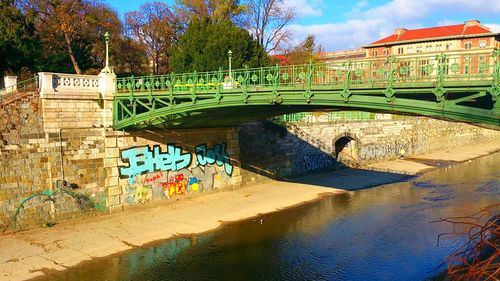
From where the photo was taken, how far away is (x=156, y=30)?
43312 millimetres

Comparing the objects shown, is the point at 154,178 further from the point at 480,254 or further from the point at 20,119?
the point at 480,254

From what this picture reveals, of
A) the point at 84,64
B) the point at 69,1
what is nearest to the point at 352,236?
the point at 84,64

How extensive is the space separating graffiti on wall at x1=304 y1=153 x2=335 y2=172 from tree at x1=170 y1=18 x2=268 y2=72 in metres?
10.1

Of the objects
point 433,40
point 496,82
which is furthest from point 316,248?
point 433,40

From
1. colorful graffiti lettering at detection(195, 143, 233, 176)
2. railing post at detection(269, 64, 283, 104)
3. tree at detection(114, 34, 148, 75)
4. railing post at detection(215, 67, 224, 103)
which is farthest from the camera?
tree at detection(114, 34, 148, 75)

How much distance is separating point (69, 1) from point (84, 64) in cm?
515

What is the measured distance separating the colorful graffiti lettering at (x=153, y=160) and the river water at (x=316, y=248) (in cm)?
559

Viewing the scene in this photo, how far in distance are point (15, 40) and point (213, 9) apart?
22.0m

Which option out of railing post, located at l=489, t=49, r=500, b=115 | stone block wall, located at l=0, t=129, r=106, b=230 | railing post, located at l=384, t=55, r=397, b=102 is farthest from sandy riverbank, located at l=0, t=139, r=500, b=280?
railing post, located at l=489, t=49, r=500, b=115

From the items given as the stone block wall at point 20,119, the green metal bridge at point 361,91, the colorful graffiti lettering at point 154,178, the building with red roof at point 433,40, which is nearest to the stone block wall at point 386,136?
the colorful graffiti lettering at point 154,178

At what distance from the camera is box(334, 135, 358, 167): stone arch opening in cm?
3562

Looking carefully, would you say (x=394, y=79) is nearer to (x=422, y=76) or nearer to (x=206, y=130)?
(x=422, y=76)

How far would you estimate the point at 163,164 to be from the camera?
2348 cm

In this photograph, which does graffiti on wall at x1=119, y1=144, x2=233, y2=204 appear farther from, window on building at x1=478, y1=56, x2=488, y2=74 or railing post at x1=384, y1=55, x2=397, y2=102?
window on building at x1=478, y1=56, x2=488, y2=74
